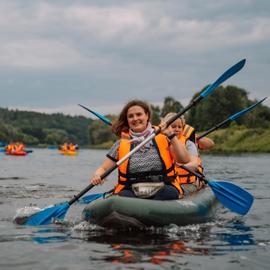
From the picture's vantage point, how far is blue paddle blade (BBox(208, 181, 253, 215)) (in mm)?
7164

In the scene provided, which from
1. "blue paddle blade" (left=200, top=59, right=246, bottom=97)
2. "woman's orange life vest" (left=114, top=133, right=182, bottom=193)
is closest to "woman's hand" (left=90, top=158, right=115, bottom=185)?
"woman's orange life vest" (left=114, top=133, right=182, bottom=193)

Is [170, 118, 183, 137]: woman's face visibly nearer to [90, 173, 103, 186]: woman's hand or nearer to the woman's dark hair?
the woman's dark hair

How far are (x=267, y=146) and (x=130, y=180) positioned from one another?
147 ft

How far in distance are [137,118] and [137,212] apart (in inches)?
46.2

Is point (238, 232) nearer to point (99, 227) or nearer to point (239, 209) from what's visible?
point (239, 209)

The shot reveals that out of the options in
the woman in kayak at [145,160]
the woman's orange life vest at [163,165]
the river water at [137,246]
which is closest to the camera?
the river water at [137,246]

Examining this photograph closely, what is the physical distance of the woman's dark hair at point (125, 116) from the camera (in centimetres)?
629

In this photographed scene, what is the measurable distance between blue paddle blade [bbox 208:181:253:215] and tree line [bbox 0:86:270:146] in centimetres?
145

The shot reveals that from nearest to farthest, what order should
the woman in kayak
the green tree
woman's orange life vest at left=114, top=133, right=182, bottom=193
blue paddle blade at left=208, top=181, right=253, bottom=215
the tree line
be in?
the woman in kayak, woman's orange life vest at left=114, top=133, right=182, bottom=193, blue paddle blade at left=208, top=181, right=253, bottom=215, the tree line, the green tree

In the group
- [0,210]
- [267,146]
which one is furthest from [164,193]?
[267,146]

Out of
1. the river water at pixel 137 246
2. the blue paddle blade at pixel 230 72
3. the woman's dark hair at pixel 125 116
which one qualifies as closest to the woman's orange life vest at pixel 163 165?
the woman's dark hair at pixel 125 116

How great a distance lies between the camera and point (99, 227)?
6078mm

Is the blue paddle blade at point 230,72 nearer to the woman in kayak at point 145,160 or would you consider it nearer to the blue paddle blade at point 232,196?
the blue paddle blade at point 232,196

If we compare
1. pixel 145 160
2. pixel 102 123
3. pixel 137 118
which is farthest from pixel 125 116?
pixel 102 123
